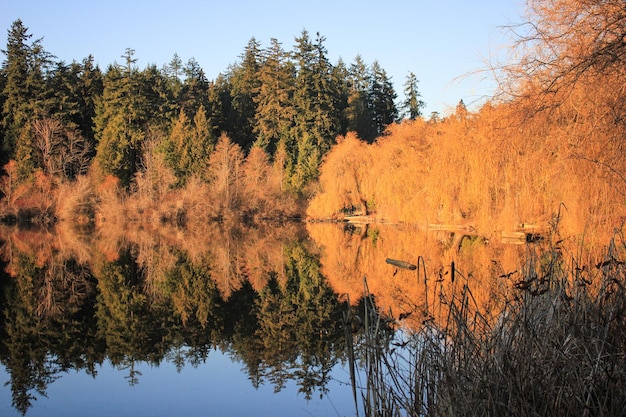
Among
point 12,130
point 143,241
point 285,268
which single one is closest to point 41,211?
Answer: point 12,130

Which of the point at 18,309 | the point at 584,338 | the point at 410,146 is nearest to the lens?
the point at 584,338

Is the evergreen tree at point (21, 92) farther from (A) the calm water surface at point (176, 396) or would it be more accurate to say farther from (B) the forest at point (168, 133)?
A: (A) the calm water surface at point (176, 396)

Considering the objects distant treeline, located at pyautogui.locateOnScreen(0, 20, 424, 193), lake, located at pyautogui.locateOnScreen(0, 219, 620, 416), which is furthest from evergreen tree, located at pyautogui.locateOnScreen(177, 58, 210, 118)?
lake, located at pyautogui.locateOnScreen(0, 219, 620, 416)

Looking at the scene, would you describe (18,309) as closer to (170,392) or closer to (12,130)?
(170,392)

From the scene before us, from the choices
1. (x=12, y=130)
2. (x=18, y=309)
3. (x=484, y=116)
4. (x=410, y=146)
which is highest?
(x=12, y=130)

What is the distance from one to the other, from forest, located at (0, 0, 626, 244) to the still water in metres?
1.62

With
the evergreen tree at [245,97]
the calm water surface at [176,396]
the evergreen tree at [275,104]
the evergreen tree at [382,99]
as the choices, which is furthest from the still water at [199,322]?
the evergreen tree at [382,99]

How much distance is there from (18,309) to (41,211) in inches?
953

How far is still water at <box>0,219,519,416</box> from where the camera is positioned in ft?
19.1

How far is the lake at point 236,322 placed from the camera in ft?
13.2

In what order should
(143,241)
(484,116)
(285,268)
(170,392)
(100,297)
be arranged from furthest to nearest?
(143,241), (285,268), (100,297), (484,116), (170,392)

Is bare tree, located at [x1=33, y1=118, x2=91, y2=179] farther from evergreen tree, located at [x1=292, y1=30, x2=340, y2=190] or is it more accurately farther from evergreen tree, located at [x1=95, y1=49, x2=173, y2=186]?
evergreen tree, located at [x1=292, y1=30, x2=340, y2=190]

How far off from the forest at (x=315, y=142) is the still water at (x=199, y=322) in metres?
1.62

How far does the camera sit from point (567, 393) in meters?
2.79
